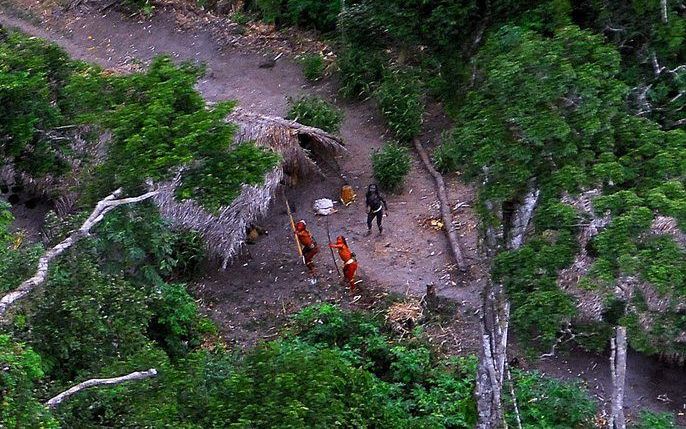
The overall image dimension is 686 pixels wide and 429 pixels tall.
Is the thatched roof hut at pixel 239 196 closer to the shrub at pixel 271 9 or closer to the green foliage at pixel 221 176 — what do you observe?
the green foliage at pixel 221 176

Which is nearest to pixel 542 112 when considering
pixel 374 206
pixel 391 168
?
pixel 374 206

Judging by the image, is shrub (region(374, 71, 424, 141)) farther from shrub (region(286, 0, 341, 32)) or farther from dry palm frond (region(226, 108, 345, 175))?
shrub (region(286, 0, 341, 32))

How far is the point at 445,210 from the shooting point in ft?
47.2

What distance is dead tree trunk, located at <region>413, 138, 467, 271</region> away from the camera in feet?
43.5

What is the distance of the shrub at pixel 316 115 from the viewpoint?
51.1 feet

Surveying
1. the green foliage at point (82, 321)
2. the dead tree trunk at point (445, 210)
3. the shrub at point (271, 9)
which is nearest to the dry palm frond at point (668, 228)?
the green foliage at point (82, 321)

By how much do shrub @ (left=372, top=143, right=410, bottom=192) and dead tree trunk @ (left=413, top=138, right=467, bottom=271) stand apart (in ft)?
1.84

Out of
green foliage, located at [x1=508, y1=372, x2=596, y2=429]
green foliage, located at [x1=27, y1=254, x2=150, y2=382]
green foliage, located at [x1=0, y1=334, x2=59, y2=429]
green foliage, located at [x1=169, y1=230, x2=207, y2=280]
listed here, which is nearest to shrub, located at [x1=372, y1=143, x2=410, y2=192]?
green foliage, located at [x1=169, y1=230, x2=207, y2=280]

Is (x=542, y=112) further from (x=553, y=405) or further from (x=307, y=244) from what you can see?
(x=307, y=244)

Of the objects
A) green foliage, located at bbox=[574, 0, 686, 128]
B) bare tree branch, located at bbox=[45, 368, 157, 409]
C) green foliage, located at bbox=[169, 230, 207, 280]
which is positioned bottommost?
green foliage, located at bbox=[169, 230, 207, 280]

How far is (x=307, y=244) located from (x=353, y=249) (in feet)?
3.73

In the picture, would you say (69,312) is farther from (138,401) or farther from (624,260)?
(624,260)

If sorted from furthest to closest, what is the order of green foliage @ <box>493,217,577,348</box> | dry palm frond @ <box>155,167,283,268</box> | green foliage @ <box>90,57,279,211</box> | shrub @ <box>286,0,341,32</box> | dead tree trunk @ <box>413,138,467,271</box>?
shrub @ <box>286,0,341,32</box>
dead tree trunk @ <box>413,138,467,271</box>
dry palm frond @ <box>155,167,283,268</box>
green foliage @ <box>90,57,279,211</box>
green foliage @ <box>493,217,577,348</box>

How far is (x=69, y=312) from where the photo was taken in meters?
8.35
